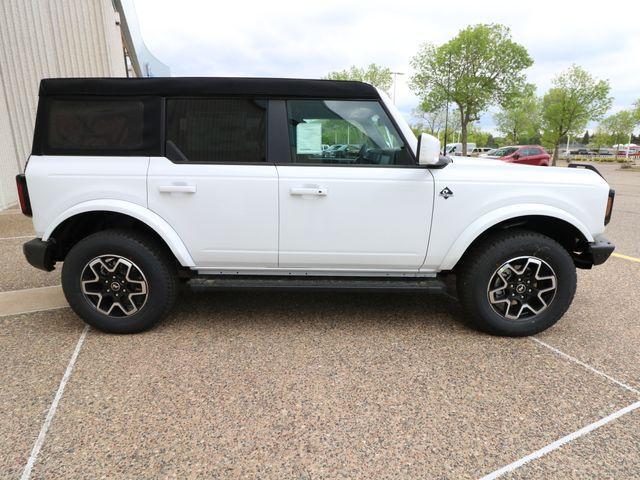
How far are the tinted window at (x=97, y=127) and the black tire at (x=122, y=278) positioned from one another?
646 millimetres

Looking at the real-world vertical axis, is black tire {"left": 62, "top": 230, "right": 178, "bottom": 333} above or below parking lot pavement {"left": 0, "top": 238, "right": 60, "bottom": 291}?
above

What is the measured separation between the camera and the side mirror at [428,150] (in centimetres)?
276

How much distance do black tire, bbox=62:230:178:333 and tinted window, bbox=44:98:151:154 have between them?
2.12 feet

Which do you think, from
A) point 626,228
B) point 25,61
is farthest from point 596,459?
point 25,61

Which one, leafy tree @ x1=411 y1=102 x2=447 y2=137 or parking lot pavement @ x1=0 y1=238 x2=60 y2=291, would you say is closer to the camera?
parking lot pavement @ x1=0 y1=238 x2=60 y2=291

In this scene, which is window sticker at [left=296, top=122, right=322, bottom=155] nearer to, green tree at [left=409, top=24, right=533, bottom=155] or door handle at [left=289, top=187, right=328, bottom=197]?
door handle at [left=289, top=187, right=328, bottom=197]

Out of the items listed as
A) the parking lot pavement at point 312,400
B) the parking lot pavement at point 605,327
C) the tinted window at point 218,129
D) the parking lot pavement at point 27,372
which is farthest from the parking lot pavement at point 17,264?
the parking lot pavement at point 605,327

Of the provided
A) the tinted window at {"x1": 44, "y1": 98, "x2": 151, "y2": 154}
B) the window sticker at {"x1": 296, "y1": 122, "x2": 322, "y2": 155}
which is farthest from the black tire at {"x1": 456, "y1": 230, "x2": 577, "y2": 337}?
the tinted window at {"x1": 44, "y1": 98, "x2": 151, "y2": 154}

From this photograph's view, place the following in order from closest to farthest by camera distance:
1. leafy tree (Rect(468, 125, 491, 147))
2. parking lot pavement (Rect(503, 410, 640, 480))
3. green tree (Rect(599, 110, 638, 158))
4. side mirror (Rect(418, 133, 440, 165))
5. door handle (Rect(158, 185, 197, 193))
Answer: parking lot pavement (Rect(503, 410, 640, 480)) → side mirror (Rect(418, 133, 440, 165)) → door handle (Rect(158, 185, 197, 193)) → green tree (Rect(599, 110, 638, 158)) → leafy tree (Rect(468, 125, 491, 147))

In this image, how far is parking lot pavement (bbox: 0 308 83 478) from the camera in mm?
2014

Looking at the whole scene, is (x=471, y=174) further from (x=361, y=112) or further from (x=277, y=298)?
(x=277, y=298)

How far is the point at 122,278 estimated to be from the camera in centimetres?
306

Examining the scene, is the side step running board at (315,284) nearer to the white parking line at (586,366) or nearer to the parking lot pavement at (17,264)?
the white parking line at (586,366)

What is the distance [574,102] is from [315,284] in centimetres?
4170
